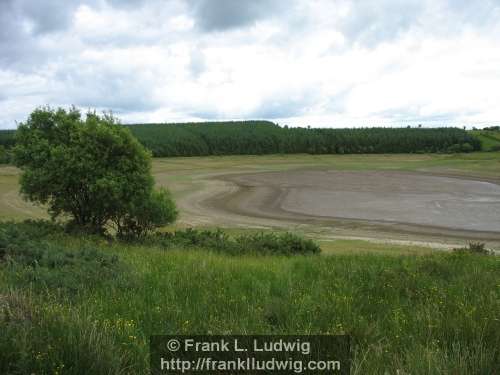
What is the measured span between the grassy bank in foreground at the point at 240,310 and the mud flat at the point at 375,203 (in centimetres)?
2624

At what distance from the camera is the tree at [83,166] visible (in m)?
19.5

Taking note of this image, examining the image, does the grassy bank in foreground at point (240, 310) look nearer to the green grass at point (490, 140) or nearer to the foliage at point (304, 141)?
the foliage at point (304, 141)

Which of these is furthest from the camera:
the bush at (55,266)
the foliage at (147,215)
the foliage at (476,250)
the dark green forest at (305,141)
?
the dark green forest at (305,141)

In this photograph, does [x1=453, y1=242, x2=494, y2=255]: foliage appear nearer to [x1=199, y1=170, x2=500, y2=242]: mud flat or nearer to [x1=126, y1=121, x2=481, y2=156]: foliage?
[x1=199, y1=170, x2=500, y2=242]: mud flat

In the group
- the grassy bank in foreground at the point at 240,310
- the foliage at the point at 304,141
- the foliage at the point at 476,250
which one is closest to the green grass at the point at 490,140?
the foliage at the point at 304,141

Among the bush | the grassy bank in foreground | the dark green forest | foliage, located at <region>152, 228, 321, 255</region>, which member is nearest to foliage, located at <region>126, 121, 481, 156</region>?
the dark green forest

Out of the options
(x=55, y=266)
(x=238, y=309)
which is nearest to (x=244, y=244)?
(x=55, y=266)

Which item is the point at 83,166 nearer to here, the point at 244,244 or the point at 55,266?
the point at 244,244

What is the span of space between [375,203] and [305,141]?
371 feet

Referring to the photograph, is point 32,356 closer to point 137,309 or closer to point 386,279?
point 137,309

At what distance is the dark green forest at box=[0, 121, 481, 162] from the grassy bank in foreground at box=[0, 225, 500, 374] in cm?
13343

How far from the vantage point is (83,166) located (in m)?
19.5

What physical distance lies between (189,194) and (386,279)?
46432 mm

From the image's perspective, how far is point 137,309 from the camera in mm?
5289
